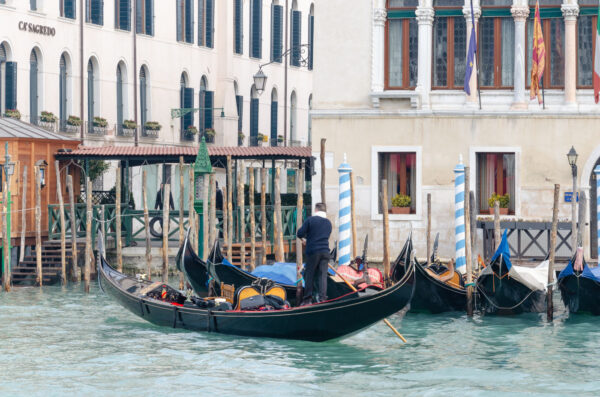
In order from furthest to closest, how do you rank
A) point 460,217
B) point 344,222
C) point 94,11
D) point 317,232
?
point 94,11, point 460,217, point 344,222, point 317,232

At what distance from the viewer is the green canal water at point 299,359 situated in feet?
37.5

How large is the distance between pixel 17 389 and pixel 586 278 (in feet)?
23.9

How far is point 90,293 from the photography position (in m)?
18.3

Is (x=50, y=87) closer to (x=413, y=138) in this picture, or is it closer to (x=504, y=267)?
(x=413, y=138)

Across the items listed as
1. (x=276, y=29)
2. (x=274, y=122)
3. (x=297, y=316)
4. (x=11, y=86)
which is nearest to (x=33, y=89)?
(x=11, y=86)

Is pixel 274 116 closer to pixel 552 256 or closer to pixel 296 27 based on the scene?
pixel 296 27

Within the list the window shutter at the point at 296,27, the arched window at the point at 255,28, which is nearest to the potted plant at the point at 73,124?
the arched window at the point at 255,28

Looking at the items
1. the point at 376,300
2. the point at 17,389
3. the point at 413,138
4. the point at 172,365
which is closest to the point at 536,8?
the point at 413,138

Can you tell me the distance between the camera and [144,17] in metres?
27.7

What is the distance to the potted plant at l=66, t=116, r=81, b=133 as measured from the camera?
81.0ft

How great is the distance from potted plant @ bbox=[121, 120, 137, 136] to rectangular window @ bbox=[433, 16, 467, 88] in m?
9.02

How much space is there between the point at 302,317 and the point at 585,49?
7884 millimetres

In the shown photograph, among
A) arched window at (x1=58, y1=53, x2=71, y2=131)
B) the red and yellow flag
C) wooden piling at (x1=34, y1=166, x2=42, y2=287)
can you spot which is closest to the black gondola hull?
wooden piling at (x1=34, y1=166, x2=42, y2=287)

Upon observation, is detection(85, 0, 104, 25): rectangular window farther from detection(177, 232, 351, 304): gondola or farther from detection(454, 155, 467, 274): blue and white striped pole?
detection(454, 155, 467, 274): blue and white striped pole
